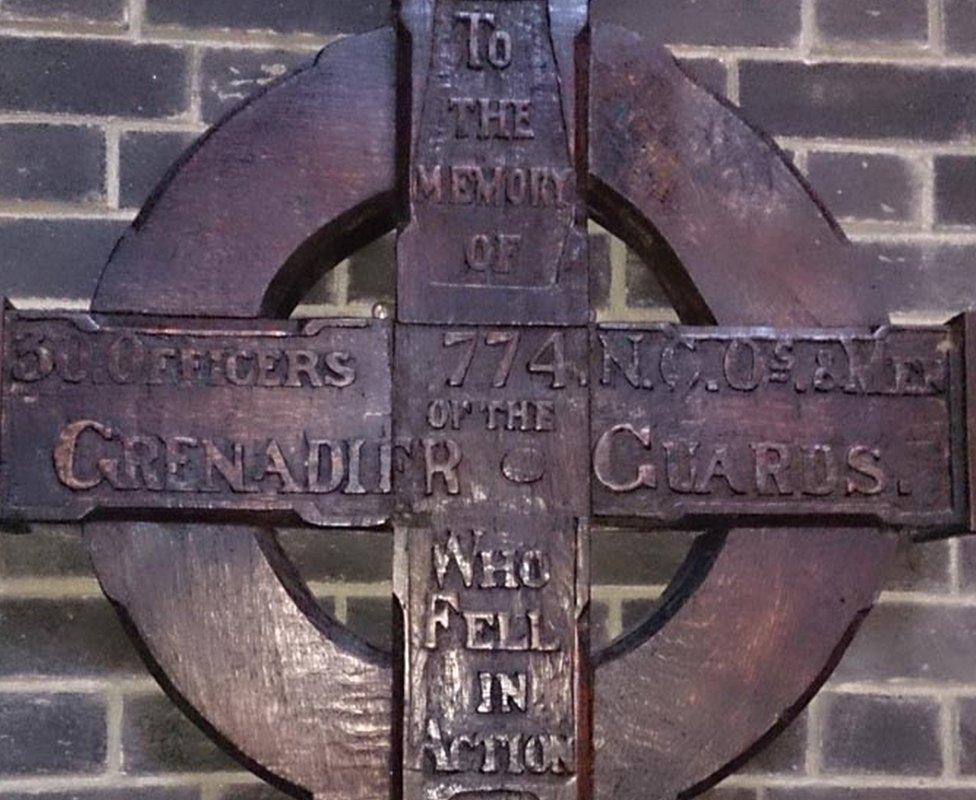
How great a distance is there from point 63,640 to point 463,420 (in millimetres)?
561

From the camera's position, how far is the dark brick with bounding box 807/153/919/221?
177 cm

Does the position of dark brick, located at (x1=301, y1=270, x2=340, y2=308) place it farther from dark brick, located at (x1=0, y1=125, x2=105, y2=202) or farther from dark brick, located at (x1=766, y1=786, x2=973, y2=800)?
dark brick, located at (x1=766, y1=786, x2=973, y2=800)

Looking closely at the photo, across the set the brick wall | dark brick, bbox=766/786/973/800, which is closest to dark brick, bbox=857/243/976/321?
the brick wall

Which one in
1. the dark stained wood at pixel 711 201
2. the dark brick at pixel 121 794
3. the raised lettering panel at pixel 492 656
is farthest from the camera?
the dark brick at pixel 121 794

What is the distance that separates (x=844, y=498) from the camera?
4.73ft

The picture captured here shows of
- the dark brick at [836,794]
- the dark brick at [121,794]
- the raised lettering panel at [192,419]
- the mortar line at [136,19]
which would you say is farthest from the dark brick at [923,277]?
the dark brick at [121,794]

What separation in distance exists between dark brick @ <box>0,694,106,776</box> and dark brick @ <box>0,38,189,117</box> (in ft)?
2.19

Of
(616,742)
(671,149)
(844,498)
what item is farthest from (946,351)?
(616,742)

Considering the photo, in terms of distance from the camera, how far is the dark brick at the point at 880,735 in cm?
169

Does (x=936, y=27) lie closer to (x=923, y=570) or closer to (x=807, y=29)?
(x=807, y=29)

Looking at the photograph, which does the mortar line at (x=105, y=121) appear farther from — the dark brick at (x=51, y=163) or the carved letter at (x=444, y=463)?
the carved letter at (x=444, y=463)

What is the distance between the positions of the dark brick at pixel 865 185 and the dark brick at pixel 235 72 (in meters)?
0.63

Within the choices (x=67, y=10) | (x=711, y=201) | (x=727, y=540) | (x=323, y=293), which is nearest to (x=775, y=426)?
(x=727, y=540)

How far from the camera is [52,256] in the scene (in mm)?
1686
